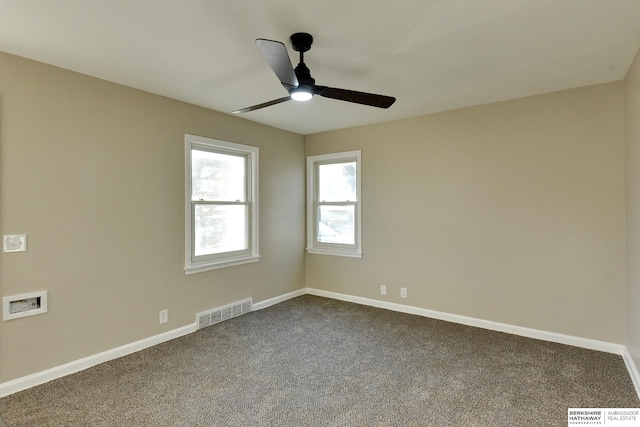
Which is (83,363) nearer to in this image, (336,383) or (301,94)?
(336,383)

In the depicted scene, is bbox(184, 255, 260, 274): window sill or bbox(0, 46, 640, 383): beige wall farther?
bbox(184, 255, 260, 274): window sill

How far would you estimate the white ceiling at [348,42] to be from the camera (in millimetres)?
1906

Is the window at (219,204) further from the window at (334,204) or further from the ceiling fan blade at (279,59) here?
the ceiling fan blade at (279,59)

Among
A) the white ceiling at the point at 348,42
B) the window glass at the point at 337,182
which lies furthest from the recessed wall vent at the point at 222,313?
the white ceiling at the point at 348,42

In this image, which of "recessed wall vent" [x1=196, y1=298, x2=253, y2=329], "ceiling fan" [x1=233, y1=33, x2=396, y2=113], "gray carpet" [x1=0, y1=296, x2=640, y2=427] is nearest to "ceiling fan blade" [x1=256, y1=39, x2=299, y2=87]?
"ceiling fan" [x1=233, y1=33, x2=396, y2=113]

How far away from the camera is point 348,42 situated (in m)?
2.28

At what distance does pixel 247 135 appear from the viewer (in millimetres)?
4270

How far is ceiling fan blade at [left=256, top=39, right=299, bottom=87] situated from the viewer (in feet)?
5.70

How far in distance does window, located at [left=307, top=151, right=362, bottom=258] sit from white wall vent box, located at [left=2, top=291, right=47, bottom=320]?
10.7 ft

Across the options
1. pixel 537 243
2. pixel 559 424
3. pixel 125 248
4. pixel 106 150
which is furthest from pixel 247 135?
pixel 559 424

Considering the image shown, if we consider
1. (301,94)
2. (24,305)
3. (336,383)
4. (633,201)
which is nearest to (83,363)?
(24,305)

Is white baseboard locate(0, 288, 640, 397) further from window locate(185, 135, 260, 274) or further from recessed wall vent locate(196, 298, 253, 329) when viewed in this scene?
window locate(185, 135, 260, 274)

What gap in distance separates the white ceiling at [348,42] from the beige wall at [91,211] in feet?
0.97

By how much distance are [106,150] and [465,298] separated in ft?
13.2
